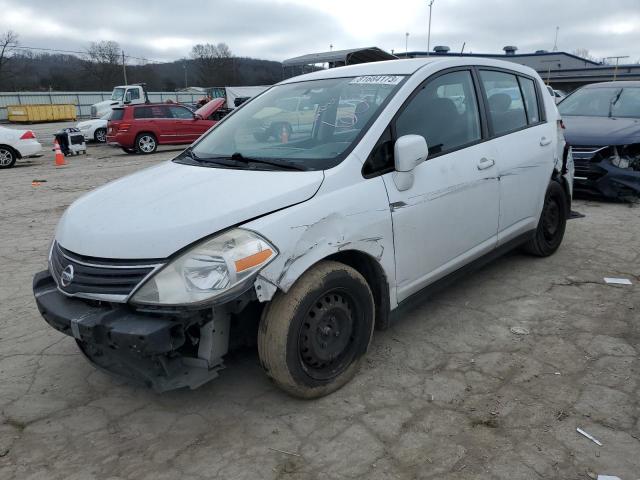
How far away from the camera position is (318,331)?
269 cm

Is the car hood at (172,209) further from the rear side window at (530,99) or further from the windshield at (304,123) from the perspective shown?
the rear side window at (530,99)

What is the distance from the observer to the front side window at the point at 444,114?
3203mm

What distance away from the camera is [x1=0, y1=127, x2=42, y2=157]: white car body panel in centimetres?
1383

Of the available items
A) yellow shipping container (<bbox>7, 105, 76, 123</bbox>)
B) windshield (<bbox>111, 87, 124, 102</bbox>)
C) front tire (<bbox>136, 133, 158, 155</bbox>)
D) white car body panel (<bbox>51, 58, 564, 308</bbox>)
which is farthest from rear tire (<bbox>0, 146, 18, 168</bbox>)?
yellow shipping container (<bbox>7, 105, 76, 123</bbox>)

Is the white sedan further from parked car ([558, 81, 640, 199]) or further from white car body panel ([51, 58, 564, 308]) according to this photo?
white car body panel ([51, 58, 564, 308])

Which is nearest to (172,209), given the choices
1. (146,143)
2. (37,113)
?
(146,143)

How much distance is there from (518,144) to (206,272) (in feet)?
9.53

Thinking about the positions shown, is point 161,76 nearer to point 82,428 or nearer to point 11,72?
point 11,72

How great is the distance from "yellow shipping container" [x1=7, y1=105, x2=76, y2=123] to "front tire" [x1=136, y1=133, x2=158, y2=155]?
2850 centimetres

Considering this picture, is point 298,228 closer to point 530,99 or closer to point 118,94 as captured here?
point 530,99

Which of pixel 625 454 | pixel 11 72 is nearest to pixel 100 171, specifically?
pixel 625 454

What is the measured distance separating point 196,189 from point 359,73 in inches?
60.2

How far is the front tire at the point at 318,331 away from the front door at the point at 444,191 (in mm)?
388

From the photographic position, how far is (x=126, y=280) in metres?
2.31
